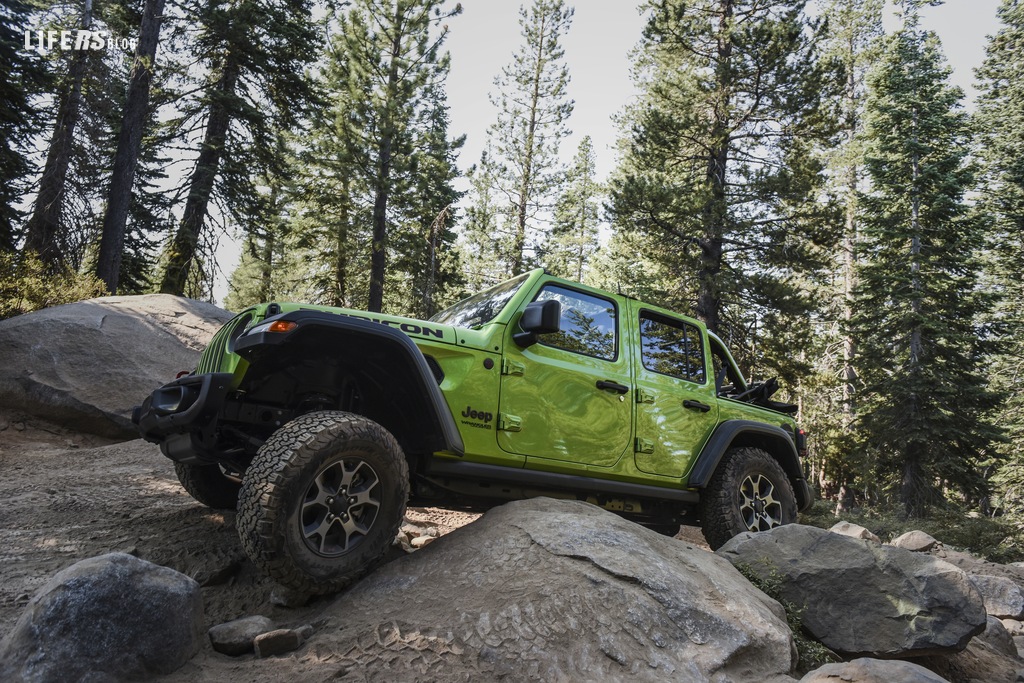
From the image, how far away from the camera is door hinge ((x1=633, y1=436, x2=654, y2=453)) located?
4914mm

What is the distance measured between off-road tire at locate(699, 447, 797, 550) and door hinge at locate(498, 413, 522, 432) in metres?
2.18

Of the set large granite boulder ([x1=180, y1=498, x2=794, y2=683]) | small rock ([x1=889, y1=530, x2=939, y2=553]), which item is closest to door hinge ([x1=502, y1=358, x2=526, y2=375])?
large granite boulder ([x1=180, y1=498, x2=794, y2=683])

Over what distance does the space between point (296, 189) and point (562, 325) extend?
1630 cm

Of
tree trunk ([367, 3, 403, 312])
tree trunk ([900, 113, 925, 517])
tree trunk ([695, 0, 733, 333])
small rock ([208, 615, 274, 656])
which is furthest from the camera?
tree trunk ([367, 3, 403, 312])

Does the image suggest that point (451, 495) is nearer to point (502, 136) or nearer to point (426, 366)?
point (426, 366)

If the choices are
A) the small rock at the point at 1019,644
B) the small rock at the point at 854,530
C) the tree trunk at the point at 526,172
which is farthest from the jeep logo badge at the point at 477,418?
the tree trunk at the point at 526,172

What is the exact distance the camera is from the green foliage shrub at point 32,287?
9.43 m

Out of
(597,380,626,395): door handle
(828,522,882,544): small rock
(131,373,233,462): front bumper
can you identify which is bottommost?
(828,522,882,544): small rock

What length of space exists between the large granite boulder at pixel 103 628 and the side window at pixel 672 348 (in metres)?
3.74

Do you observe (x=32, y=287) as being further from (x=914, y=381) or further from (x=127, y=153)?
(x=914, y=381)

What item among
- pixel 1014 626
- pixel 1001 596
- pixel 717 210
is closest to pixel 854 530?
pixel 1001 596

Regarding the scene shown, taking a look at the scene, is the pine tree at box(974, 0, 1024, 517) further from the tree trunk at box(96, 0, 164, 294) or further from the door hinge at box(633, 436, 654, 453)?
the tree trunk at box(96, 0, 164, 294)

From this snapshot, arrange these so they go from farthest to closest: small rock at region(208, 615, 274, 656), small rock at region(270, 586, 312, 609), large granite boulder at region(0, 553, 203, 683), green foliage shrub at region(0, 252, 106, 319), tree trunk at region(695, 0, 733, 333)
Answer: tree trunk at region(695, 0, 733, 333)
green foliage shrub at region(0, 252, 106, 319)
small rock at region(270, 586, 312, 609)
small rock at region(208, 615, 274, 656)
large granite boulder at region(0, 553, 203, 683)

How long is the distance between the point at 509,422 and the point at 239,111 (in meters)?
14.3
